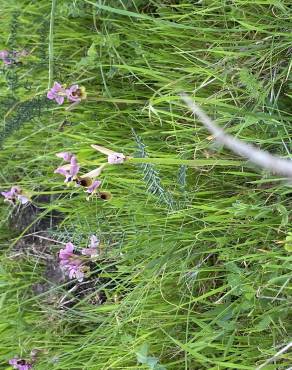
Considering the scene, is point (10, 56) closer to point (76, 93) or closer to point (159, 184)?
point (76, 93)

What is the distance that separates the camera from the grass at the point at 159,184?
1.12m

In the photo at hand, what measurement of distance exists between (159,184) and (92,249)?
28 cm

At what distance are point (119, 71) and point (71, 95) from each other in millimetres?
199

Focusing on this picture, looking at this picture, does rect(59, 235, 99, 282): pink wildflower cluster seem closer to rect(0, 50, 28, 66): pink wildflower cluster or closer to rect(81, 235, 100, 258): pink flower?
rect(81, 235, 100, 258): pink flower

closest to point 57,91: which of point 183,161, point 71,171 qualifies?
point 71,171

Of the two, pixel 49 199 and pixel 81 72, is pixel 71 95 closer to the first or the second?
pixel 81 72

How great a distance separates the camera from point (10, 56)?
4.82 ft

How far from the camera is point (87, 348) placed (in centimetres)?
133

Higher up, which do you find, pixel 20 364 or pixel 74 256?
pixel 74 256

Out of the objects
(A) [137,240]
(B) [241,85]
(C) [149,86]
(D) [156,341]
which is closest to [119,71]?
(C) [149,86]

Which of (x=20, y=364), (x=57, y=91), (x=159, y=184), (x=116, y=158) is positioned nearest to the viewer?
(x=116, y=158)

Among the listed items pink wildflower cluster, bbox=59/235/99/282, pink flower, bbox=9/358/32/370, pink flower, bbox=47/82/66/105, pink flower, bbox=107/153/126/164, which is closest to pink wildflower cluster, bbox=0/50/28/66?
pink flower, bbox=47/82/66/105

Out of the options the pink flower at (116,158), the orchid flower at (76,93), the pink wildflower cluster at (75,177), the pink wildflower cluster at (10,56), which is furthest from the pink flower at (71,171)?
the pink wildflower cluster at (10,56)

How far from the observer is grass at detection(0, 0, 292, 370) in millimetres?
1117
